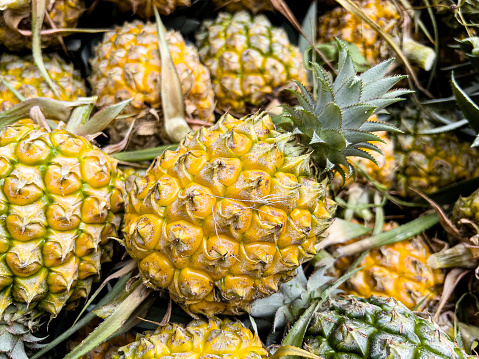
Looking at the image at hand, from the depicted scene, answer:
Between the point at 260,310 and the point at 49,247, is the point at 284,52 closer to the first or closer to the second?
the point at 260,310

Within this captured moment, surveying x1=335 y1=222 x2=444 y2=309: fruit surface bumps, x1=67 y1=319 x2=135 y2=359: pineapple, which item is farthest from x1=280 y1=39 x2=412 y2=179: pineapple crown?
x1=67 y1=319 x2=135 y2=359: pineapple

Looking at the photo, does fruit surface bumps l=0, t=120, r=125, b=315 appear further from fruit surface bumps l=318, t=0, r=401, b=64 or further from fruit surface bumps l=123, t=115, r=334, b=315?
fruit surface bumps l=318, t=0, r=401, b=64

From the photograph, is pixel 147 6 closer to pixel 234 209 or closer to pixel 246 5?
pixel 246 5

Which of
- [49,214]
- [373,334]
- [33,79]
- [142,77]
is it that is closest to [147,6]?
[142,77]

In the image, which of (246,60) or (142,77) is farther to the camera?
(246,60)

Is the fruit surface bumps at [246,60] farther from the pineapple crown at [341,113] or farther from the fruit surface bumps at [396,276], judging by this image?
the fruit surface bumps at [396,276]
